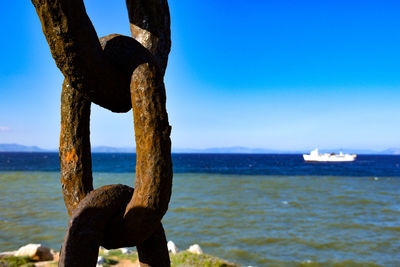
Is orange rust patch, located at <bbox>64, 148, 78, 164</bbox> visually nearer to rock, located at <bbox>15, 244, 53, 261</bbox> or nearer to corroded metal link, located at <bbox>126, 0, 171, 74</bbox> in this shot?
corroded metal link, located at <bbox>126, 0, 171, 74</bbox>

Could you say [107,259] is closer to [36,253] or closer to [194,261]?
[36,253]

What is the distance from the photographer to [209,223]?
13094 mm

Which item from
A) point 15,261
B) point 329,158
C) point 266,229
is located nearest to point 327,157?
point 329,158

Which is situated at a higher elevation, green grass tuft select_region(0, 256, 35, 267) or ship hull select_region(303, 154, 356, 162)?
ship hull select_region(303, 154, 356, 162)

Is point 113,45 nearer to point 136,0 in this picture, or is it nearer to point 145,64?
point 145,64

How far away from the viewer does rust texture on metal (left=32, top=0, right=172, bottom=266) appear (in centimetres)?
99

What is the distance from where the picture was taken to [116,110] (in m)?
1.23

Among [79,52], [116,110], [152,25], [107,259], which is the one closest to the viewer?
[79,52]

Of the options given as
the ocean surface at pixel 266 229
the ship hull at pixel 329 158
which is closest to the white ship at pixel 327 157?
the ship hull at pixel 329 158

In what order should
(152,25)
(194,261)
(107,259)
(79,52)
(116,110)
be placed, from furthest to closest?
(107,259)
(194,261)
(152,25)
(116,110)
(79,52)

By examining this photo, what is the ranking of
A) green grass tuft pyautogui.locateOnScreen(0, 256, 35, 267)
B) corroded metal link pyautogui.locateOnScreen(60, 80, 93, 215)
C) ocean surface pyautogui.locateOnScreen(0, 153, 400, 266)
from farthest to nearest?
1. ocean surface pyautogui.locateOnScreen(0, 153, 400, 266)
2. green grass tuft pyautogui.locateOnScreen(0, 256, 35, 267)
3. corroded metal link pyautogui.locateOnScreen(60, 80, 93, 215)

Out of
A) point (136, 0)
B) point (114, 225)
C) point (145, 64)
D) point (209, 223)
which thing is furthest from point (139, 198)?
point (209, 223)

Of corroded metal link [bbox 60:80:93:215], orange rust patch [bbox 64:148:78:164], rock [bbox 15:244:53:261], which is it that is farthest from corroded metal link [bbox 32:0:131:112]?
rock [bbox 15:244:53:261]

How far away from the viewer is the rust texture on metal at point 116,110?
3.23 ft
